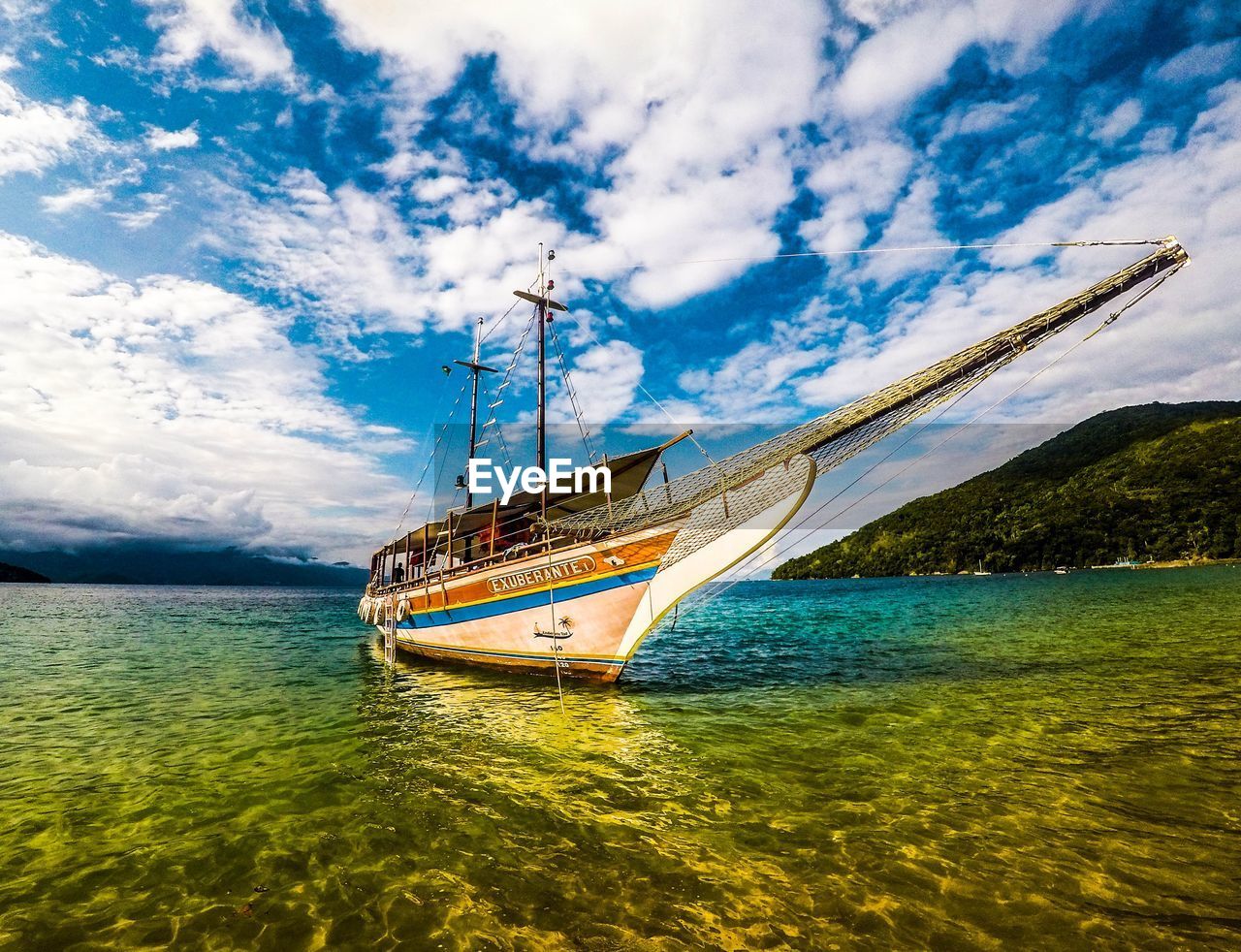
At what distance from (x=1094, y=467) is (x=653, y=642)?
148 metres

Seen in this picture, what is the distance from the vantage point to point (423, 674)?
59.8ft

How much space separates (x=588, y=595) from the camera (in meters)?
14.9

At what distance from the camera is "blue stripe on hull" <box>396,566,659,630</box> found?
563 inches

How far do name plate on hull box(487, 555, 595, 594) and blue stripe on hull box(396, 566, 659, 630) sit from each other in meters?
0.32

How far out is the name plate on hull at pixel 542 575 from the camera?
48.5 feet

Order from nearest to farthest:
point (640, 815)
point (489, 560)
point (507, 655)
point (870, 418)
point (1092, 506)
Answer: point (640, 815)
point (870, 418)
point (489, 560)
point (507, 655)
point (1092, 506)

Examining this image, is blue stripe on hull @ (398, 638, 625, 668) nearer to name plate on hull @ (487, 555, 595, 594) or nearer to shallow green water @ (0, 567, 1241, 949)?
shallow green water @ (0, 567, 1241, 949)

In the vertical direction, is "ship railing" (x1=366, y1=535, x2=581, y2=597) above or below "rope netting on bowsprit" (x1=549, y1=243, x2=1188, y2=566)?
below

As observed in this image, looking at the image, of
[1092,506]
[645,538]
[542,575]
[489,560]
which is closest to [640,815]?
[645,538]

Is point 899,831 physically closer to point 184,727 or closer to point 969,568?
point 184,727

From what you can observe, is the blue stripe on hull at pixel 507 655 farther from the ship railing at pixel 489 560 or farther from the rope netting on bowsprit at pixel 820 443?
the rope netting on bowsprit at pixel 820 443

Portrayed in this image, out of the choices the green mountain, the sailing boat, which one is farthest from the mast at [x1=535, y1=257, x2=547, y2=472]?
the green mountain

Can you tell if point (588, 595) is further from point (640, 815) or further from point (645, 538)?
point (640, 815)

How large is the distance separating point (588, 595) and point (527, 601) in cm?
236
